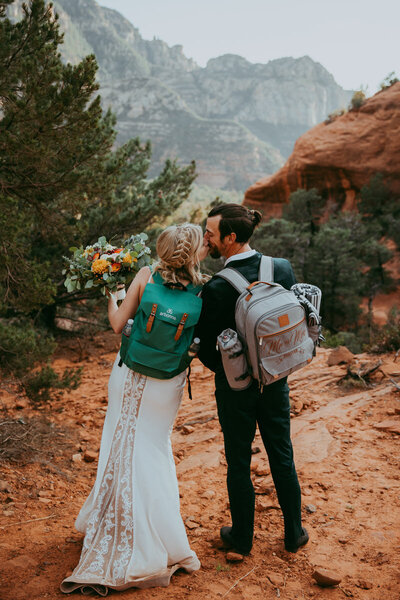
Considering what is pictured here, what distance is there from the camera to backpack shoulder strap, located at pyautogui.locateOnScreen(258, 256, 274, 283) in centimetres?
230

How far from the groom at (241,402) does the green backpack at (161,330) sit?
11cm

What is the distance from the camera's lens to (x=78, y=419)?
201 inches

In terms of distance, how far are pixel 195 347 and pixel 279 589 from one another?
129 centimetres

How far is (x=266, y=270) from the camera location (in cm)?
232

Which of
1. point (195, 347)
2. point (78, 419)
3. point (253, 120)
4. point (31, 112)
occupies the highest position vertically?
point (253, 120)

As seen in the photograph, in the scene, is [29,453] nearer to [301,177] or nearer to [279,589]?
[279,589]

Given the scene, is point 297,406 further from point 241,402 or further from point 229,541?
point 241,402

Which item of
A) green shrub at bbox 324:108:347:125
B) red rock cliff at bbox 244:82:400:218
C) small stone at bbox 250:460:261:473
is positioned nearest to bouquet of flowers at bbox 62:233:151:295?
small stone at bbox 250:460:261:473

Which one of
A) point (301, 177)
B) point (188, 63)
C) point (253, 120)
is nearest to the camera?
point (301, 177)

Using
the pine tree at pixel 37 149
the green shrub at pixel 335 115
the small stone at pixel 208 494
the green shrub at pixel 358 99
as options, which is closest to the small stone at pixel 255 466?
the small stone at pixel 208 494

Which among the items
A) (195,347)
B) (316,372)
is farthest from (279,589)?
(316,372)

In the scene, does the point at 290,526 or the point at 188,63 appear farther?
the point at 188,63

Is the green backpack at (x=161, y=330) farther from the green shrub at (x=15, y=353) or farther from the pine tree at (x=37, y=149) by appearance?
the green shrub at (x=15, y=353)

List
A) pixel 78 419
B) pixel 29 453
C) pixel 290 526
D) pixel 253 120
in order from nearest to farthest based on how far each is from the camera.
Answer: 1. pixel 290 526
2. pixel 29 453
3. pixel 78 419
4. pixel 253 120
